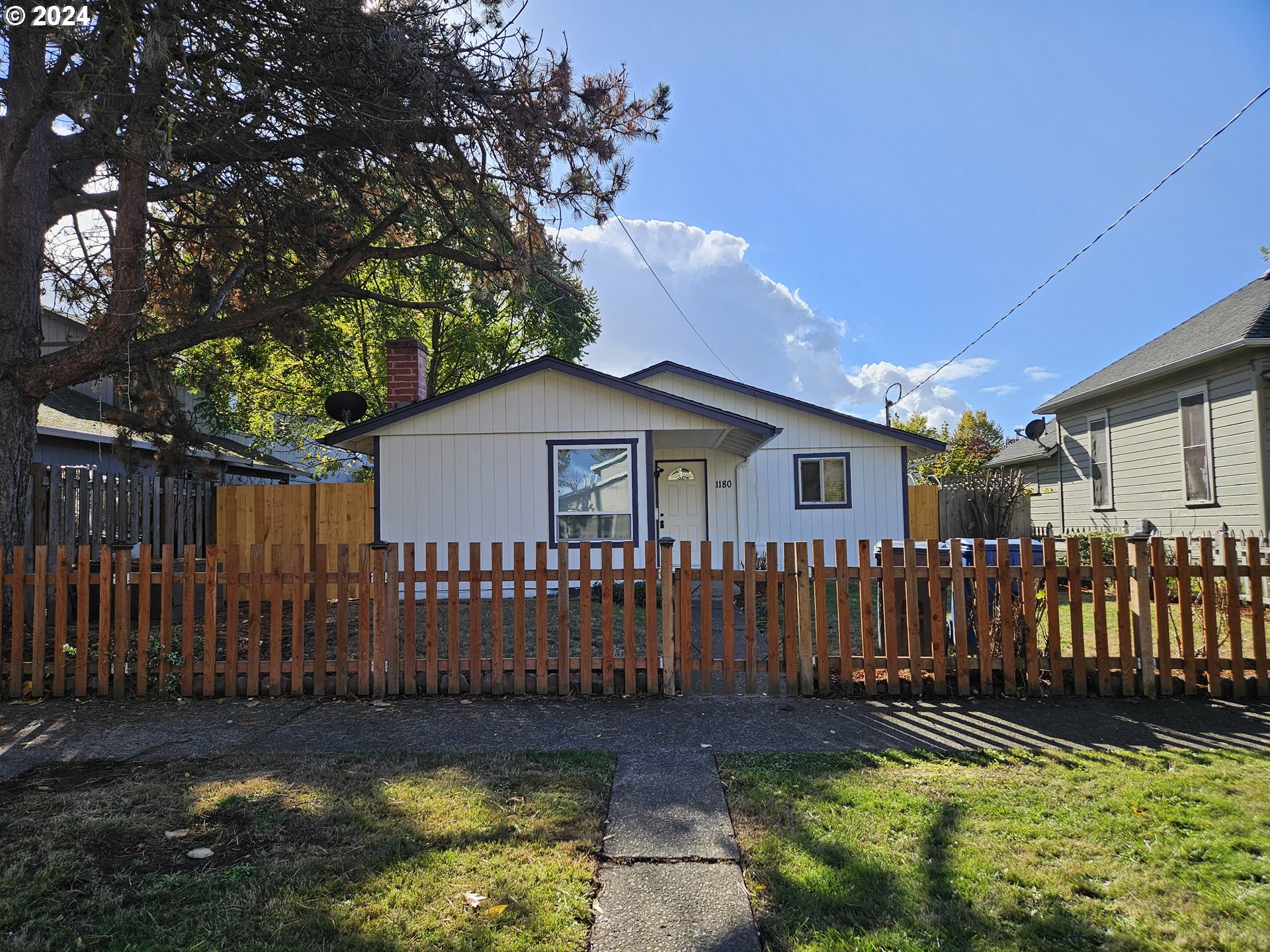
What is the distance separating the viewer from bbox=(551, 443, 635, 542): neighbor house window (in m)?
11.3

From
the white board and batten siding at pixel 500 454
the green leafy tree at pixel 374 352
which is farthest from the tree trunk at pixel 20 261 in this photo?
the green leafy tree at pixel 374 352

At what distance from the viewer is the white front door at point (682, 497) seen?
15172 millimetres

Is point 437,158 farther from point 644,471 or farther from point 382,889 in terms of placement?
point 382,889

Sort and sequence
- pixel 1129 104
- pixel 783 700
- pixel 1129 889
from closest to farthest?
pixel 1129 889, pixel 783 700, pixel 1129 104

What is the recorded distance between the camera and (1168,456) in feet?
43.8

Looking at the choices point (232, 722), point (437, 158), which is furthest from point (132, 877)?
point (437, 158)

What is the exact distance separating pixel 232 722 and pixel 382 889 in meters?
3.01

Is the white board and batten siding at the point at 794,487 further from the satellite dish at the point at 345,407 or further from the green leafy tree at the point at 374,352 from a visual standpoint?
the green leafy tree at the point at 374,352

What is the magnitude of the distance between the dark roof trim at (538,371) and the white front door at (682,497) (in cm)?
386

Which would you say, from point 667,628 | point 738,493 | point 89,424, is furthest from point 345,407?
point 667,628

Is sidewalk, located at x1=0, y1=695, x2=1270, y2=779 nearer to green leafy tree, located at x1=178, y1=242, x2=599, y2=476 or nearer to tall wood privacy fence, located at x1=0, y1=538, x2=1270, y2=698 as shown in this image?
tall wood privacy fence, located at x1=0, y1=538, x2=1270, y2=698

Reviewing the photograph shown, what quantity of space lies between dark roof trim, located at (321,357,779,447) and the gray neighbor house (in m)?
7.22

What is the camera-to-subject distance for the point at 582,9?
8.84 m

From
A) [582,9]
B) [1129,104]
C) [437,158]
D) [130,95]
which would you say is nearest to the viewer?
[130,95]
